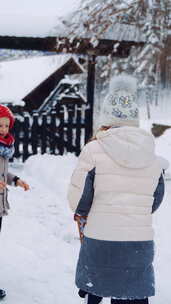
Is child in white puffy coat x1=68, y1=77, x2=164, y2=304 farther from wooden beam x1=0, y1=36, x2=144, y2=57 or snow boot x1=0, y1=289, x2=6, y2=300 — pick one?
wooden beam x1=0, y1=36, x2=144, y2=57

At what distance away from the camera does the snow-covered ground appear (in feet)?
12.9

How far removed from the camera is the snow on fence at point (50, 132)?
33.1 feet

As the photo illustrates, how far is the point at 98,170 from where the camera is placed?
2459 millimetres

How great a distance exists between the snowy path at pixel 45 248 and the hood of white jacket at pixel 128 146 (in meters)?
1.77

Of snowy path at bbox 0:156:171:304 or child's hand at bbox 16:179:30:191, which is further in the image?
snowy path at bbox 0:156:171:304

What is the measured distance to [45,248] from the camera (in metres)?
5.03

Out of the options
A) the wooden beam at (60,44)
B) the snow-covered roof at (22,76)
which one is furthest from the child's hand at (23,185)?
the snow-covered roof at (22,76)

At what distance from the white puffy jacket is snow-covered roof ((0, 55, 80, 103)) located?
13.9 meters

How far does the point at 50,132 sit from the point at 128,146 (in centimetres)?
807

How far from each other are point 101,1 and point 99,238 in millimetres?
6408

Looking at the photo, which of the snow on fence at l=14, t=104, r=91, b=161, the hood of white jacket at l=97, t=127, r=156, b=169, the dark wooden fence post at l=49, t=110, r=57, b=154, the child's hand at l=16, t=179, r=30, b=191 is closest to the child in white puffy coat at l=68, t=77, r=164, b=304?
the hood of white jacket at l=97, t=127, r=156, b=169

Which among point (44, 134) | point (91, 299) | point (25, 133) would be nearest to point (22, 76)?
point (44, 134)

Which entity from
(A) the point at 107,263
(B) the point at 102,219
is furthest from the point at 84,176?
(A) the point at 107,263

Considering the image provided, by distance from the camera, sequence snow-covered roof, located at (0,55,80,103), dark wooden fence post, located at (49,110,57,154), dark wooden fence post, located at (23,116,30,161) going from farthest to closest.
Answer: snow-covered roof, located at (0,55,80,103) < dark wooden fence post, located at (49,110,57,154) < dark wooden fence post, located at (23,116,30,161)
